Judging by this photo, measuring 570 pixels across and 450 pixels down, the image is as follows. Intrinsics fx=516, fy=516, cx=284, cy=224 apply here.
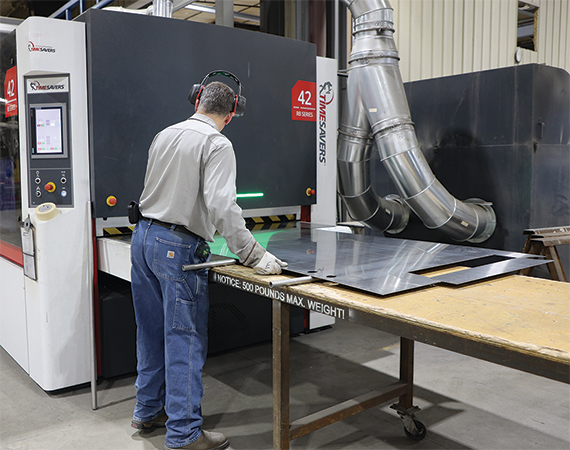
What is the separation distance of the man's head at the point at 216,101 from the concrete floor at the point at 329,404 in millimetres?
1661

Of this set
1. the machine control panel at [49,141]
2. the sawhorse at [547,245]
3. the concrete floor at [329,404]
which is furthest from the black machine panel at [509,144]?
the machine control panel at [49,141]

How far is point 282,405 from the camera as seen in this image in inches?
80.9

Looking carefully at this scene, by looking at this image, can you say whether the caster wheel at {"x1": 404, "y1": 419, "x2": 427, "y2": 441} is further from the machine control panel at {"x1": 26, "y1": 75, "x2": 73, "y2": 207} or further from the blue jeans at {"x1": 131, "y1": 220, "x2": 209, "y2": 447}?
the machine control panel at {"x1": 26, "y1": 75, "x2": 73, "y2": 207}

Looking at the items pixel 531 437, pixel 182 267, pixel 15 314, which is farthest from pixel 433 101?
pixel 15 314

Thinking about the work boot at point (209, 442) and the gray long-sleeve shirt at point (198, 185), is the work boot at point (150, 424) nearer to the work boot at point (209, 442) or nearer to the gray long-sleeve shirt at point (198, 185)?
the work boot at point (209, 442)

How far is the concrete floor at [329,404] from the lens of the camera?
2.66 meters

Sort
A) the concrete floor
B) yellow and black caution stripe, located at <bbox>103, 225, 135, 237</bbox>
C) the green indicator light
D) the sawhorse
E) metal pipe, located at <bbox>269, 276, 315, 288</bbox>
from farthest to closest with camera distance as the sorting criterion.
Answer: the sawhorse, the green indicator light, yellow and black caution stripe, located at <bbox>103, 225, 135, 237</bbox>, the concrete floor, metal pipe, located at <bbox>269, 276, 315, 288</bbox>

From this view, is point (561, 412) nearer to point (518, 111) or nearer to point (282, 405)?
point (282, 405)

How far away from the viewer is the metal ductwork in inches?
156

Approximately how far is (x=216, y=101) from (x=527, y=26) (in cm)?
648

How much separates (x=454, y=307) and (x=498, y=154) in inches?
128

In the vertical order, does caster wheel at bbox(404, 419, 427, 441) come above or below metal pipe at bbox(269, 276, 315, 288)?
below

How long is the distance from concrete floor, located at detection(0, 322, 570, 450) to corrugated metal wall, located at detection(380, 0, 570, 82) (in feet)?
12.1

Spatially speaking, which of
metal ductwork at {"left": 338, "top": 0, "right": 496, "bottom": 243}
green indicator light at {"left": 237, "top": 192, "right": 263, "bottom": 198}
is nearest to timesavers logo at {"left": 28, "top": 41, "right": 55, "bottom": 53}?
green indicator light at {"left": 237, "top": 192, "right": 263, "bottom": 198}
